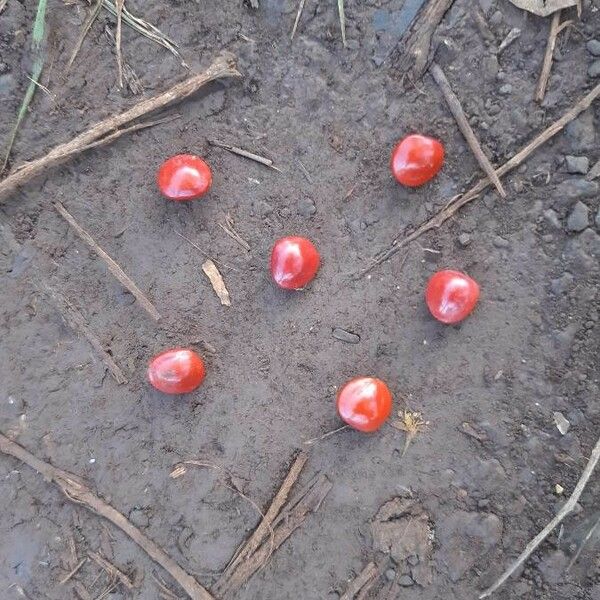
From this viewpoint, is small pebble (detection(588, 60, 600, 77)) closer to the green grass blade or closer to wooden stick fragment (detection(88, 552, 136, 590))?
the green grass blade

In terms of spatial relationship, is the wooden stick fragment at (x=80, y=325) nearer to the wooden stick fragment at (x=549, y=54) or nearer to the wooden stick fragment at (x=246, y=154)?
the wooden stick fragment at (x=246, y=154)

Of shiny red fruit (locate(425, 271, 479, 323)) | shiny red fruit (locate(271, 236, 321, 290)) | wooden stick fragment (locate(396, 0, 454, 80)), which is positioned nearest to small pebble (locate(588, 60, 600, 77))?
wooden stick fragment (locate(396, 0, 454, 80))

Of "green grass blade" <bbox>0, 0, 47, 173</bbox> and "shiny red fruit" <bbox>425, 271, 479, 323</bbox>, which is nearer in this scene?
"shiny red fruit" <bbox>425, 271, 479, 323</bbox>

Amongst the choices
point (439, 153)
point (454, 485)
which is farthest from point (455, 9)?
point (454, 485)

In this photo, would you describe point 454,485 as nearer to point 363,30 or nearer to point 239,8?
point 363,30

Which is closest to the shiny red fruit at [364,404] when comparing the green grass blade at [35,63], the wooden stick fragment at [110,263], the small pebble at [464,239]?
the small pebble at [464,239]

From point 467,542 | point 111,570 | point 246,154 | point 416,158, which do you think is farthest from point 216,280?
point 467,542

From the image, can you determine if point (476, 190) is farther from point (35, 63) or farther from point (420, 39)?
point (35, 63)
